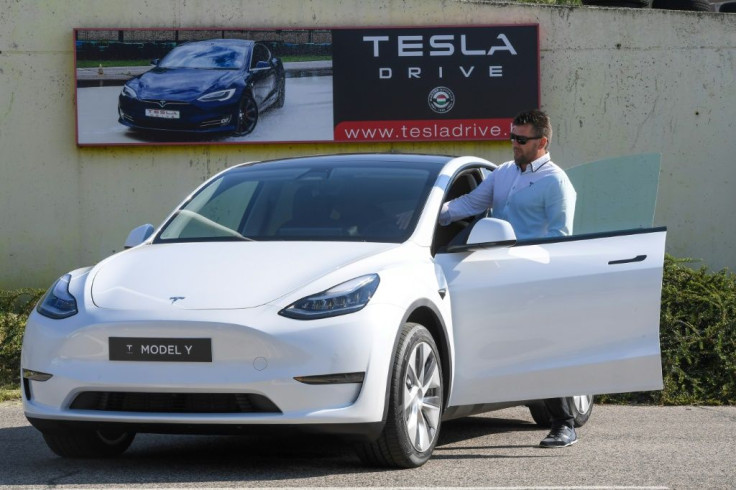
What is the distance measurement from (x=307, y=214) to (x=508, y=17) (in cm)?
956

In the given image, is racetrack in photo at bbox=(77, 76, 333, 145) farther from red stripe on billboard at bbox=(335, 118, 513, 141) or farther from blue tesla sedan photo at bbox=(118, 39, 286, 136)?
red stripe on billboard at bbox=(335, 118, 513, 141)

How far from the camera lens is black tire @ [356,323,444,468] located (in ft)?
19.5

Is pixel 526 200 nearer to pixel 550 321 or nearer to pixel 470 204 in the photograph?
pixel 470 204

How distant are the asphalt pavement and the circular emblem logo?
313 inches

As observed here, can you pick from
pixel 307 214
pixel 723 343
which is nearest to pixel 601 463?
pixel 307 214

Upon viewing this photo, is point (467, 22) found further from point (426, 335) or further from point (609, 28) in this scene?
point (426, 335)

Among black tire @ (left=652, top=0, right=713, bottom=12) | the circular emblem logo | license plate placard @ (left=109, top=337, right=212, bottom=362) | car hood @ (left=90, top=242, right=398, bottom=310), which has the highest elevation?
black tire @ (left=652, top=0, right=713, bottom=12)

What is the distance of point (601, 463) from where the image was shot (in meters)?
6.45

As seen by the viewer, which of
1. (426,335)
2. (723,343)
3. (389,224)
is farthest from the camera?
(723,343)

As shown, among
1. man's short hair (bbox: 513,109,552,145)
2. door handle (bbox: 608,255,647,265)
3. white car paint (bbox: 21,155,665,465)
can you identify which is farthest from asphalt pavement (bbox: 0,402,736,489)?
man's short hair (bbox: 513,109,552,145)

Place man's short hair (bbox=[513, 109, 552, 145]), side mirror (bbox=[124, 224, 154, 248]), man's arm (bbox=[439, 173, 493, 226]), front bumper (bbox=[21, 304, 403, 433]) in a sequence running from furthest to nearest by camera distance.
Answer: man's short hair (bbox=[513, 109, 552, 145]) < man's arm (bbox=[439, 173, 493, 226]) < side mirror (bbox=[124, 224, 154, 248]) < front bumper (bbox=[21, 304, 403, 433])

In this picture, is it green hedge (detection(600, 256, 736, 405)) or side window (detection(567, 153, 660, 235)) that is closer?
side window (detection(567, 153, 660, 235))

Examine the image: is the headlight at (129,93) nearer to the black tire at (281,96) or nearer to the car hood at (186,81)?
the car hood at (186,81)

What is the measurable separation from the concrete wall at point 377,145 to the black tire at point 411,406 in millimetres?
9653
